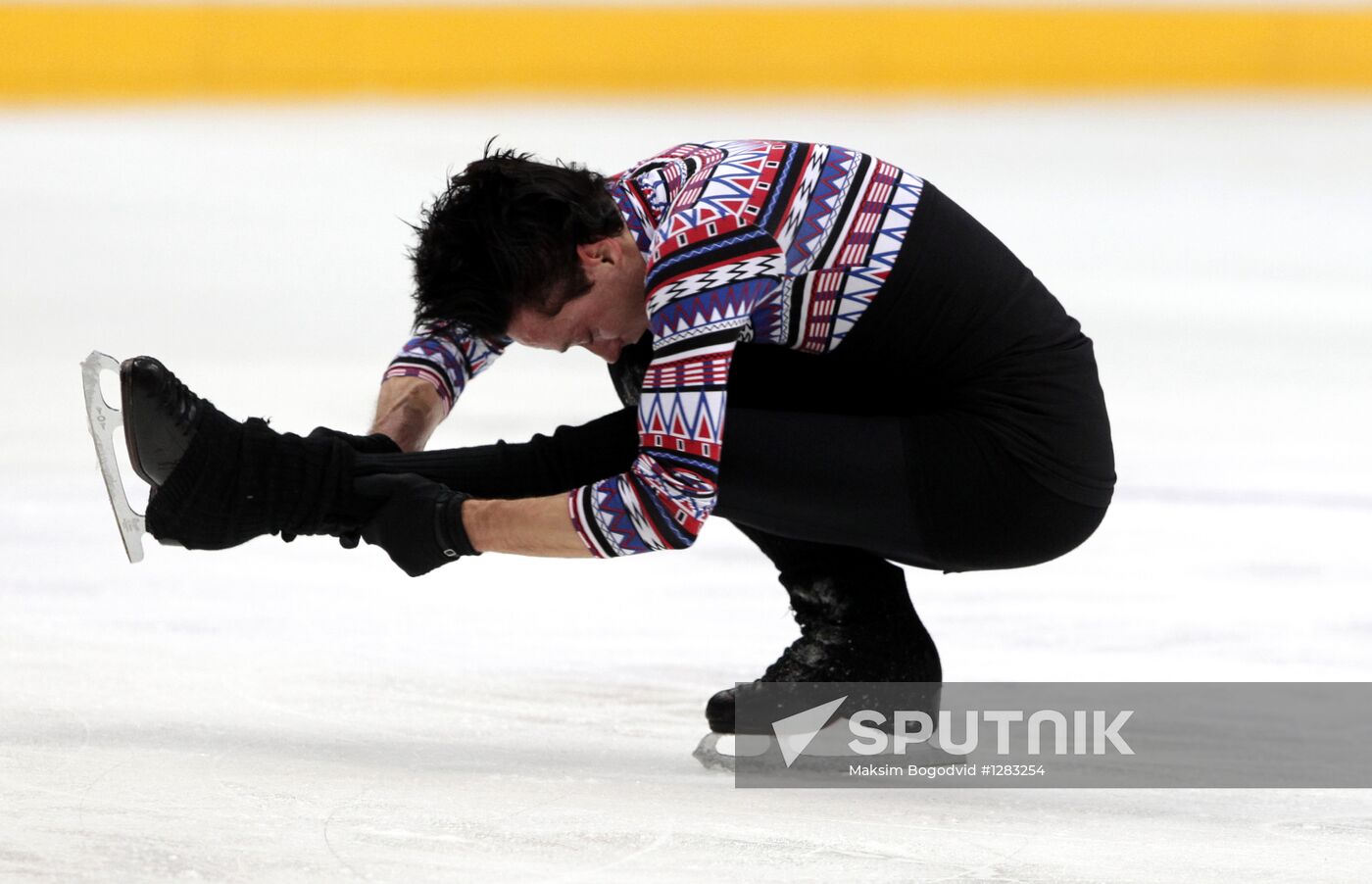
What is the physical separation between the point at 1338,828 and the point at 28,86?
24.4 ft

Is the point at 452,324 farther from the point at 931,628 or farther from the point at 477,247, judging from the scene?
the point at 931,628

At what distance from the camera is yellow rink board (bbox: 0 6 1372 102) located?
28.1 feet

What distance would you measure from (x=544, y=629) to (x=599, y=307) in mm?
739

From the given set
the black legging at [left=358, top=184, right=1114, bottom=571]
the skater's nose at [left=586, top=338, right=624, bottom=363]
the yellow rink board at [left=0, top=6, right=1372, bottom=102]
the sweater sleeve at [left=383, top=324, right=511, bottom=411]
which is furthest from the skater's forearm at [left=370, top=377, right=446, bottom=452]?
the yellow rink board at [left=0, top=6, right=1372, bottom=102]

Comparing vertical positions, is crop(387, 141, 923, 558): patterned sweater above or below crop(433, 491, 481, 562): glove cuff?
above

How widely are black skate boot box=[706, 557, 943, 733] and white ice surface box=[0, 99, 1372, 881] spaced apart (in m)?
0.16

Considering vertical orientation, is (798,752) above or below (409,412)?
below

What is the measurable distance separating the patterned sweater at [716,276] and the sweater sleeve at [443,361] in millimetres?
234

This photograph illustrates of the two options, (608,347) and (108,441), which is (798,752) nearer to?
(608,347)

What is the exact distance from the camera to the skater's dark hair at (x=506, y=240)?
180cm

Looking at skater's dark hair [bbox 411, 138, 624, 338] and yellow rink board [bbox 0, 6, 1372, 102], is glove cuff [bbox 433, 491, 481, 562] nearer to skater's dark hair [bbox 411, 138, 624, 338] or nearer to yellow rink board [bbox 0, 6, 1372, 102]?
skater's dark hair [bbox 411, 138, 624, 338]

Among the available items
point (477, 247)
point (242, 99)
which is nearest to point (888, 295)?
point (477, 247)

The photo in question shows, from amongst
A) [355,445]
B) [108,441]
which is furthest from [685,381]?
[108,441]

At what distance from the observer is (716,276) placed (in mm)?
1775
